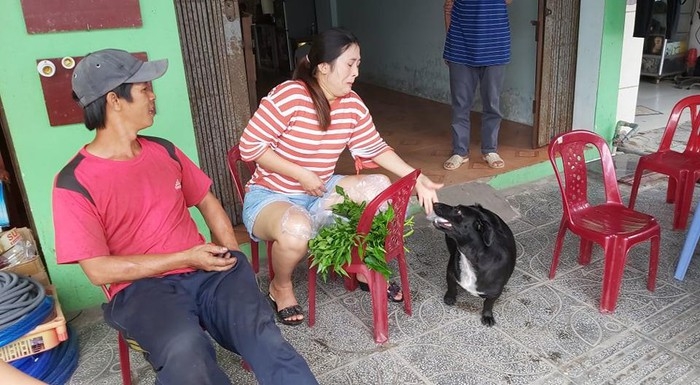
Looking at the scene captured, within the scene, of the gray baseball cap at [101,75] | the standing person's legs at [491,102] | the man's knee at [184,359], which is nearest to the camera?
the man's knee at [184,359]

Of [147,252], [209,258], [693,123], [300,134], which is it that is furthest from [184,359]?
[693,123]

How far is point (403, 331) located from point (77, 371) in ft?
4.87

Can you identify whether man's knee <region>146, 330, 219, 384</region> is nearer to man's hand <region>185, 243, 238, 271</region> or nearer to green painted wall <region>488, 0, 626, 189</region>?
man's hand <region>185, 243, 238, 271</region>

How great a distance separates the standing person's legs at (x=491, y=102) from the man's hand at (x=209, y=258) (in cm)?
301

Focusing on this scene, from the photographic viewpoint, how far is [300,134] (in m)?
2.62

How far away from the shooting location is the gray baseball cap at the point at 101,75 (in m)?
1.82

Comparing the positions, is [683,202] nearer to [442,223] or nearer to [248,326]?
[442,223]

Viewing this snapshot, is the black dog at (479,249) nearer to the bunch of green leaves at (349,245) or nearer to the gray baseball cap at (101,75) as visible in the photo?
the bunch of green leaves at (349,245)

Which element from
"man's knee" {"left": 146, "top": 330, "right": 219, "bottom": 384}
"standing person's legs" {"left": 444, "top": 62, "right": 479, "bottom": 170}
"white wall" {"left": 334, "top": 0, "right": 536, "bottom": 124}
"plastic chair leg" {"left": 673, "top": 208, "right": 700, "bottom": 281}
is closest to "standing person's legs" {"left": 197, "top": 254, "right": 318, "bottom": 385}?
"man's knee" {"left": 146, "top": 330, "right": 219, "bottom": 384}

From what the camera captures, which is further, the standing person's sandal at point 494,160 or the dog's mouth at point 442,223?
the standing person's sandal at point 494,160

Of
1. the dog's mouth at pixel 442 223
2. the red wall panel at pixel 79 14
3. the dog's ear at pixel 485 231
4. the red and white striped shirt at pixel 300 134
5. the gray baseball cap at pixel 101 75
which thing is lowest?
the dog's ear at pixel 485 231

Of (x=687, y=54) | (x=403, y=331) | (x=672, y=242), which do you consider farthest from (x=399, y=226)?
(x=687, y=54)

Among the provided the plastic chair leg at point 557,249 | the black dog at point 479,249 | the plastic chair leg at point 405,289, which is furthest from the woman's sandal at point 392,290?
the plastic chair leg at point 557,249

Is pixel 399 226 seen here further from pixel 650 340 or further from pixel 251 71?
pixel 251 71
